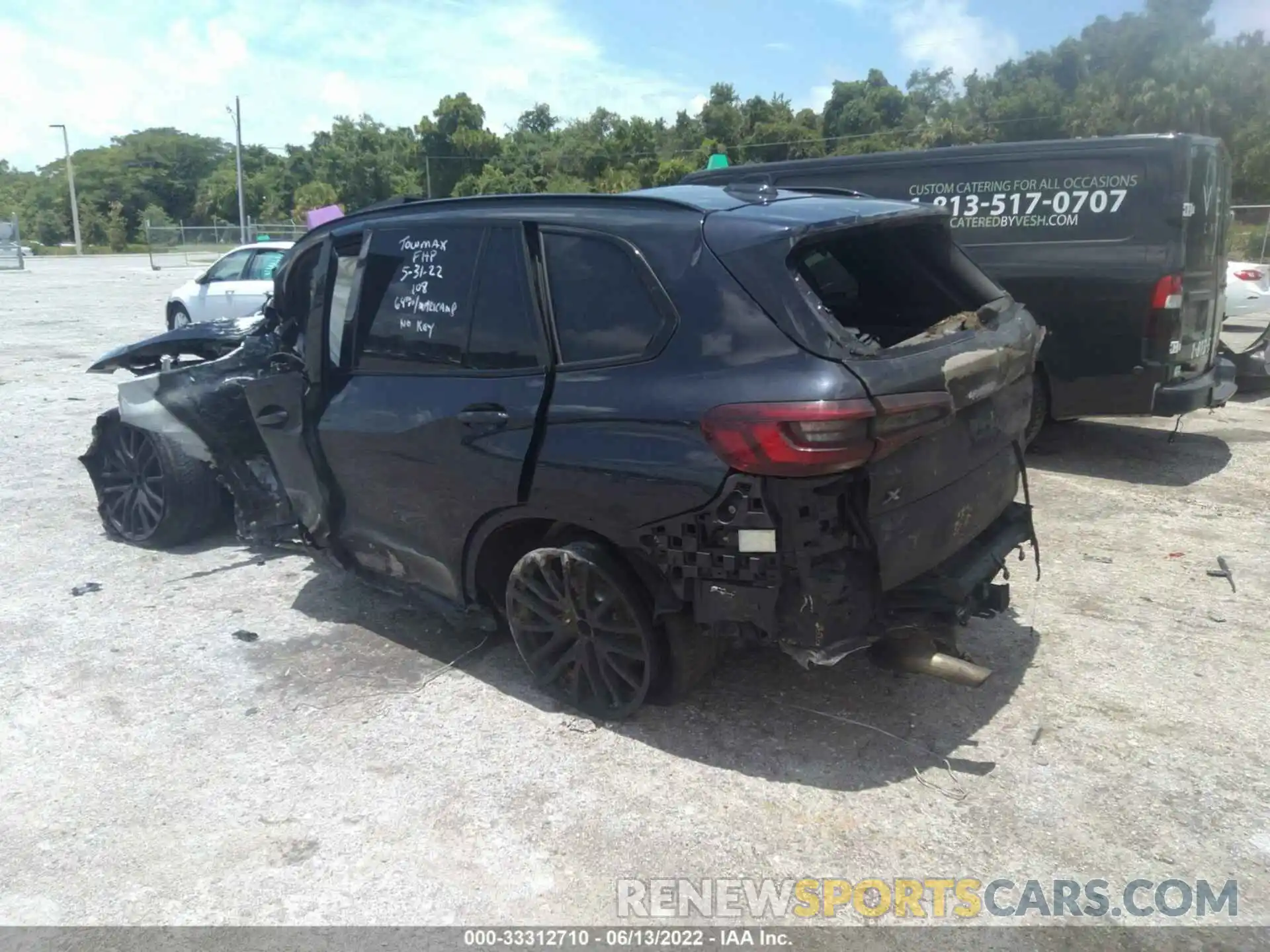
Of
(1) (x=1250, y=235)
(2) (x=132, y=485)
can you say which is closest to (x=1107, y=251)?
(2) (x=132, y=485)

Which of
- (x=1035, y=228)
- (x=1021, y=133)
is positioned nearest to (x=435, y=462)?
(x=1035, y=228)

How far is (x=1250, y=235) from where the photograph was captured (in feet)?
86.7

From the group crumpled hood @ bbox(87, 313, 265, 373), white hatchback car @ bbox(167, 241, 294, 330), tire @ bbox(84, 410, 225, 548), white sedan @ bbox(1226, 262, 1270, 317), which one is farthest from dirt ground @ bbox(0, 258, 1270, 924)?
white sedan @ bbox(1226, 262, 1270, 317)

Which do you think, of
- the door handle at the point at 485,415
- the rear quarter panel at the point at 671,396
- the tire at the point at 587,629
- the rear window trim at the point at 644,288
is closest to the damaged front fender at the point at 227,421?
the door handle at the point at 485,415

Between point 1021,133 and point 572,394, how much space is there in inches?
2190

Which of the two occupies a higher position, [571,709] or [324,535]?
[324,535]

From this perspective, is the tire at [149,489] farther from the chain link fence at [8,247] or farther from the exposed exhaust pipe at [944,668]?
the chain link fence at [8,247]

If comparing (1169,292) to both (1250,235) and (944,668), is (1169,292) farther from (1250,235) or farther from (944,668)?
(1250,235)

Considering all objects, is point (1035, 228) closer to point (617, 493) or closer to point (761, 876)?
point (617, 493)

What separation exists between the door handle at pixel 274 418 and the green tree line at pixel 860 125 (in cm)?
4100

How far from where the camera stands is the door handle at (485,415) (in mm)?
3826

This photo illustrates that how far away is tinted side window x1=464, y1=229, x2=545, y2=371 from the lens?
12.6 feet

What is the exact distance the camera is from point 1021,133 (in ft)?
172

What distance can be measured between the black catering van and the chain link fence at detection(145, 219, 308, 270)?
37.9 meters
